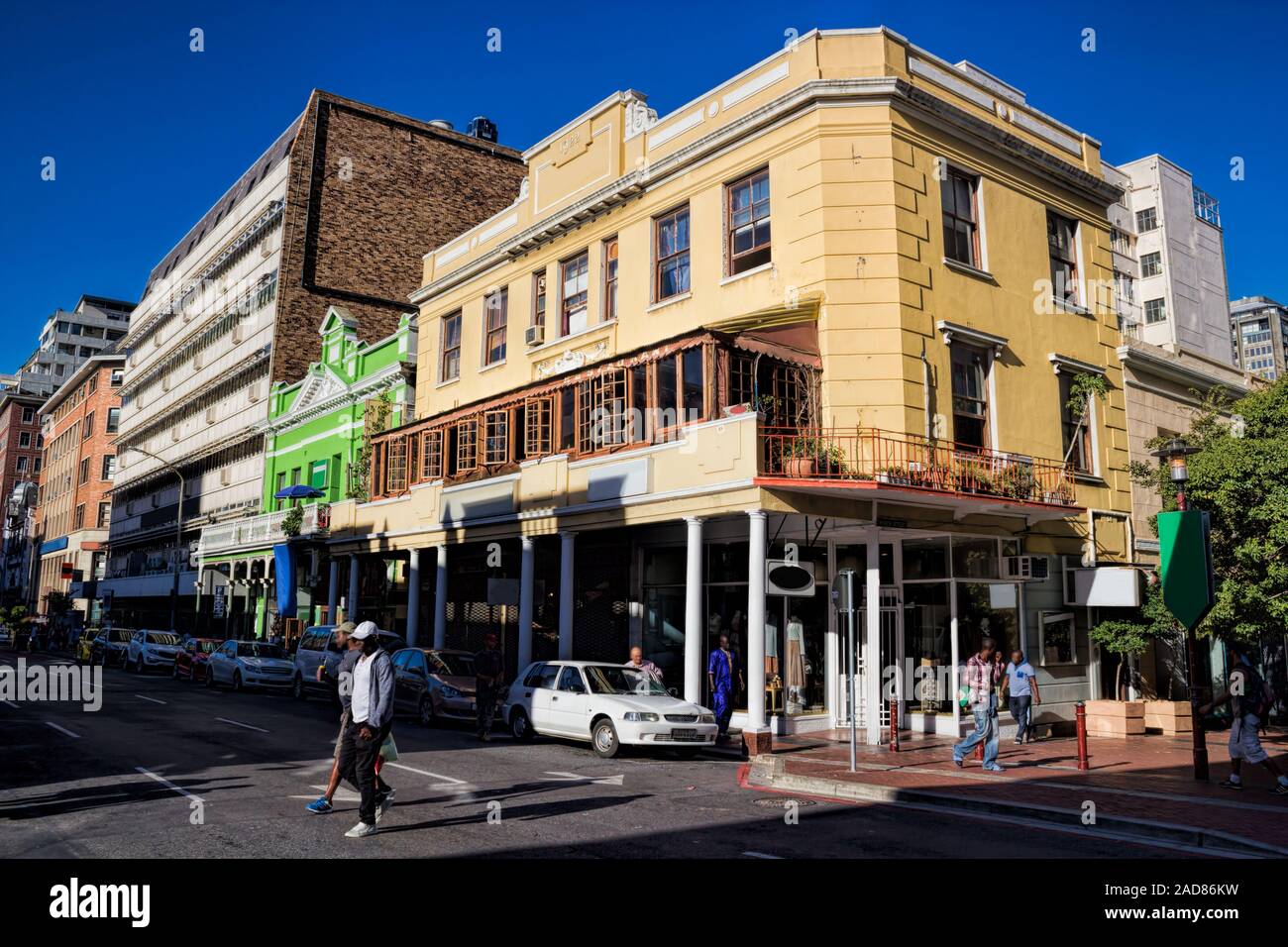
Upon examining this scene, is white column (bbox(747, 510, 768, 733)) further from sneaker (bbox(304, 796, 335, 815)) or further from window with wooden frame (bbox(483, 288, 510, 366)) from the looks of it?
window with wooden frame (bbox(483, 288, 510, 366))

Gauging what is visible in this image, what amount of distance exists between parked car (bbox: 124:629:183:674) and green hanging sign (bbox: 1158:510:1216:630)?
29.7 metres

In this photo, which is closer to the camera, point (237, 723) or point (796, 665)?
point (237, 723)

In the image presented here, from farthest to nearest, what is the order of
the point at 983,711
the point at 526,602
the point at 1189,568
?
the point at 526,602
the point at 1189,568
the point at 983,711

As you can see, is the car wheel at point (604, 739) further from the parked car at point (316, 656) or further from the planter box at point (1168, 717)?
the planter box at point (1168, 717)

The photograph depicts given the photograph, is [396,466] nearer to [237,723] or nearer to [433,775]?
[237,723]

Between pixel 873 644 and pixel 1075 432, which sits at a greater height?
pixel 1075 432

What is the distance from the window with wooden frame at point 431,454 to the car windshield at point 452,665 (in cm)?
714

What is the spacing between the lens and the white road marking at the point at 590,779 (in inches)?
475

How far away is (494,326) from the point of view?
27.0m

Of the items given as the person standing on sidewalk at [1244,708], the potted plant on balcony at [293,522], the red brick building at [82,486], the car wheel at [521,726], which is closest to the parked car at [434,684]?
the car wheel at [521,726]

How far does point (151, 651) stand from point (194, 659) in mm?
5143

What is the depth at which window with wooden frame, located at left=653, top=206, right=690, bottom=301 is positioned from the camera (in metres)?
21.4

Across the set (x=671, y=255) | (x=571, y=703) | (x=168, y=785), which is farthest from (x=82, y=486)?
(x=168, y=785)
